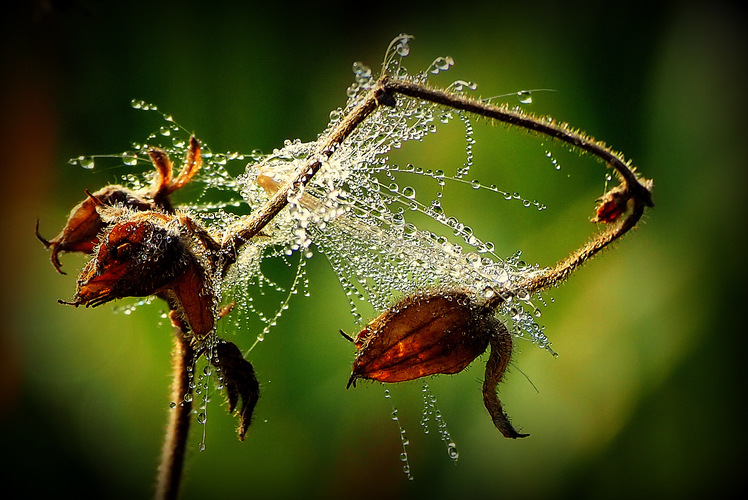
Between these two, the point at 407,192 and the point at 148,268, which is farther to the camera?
the point at 407,192

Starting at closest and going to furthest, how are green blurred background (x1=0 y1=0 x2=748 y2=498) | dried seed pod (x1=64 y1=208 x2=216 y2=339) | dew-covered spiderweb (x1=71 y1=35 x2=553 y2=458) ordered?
1. dried seed pod (x1=64 y1=208 x2=216 y2=339)
2. dew-covered spiderweb (x1=71 y1=35 x2=553 y2=458)
3. green blurred background (x1=0 y1=0 x2=748 y2=498)

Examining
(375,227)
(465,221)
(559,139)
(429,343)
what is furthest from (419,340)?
(465,221)

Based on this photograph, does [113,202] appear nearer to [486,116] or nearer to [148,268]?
[148,268]

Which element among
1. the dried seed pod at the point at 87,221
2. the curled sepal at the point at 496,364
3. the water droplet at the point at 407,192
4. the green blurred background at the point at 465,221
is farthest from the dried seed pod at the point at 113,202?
the green blurred background at the point at 465,221

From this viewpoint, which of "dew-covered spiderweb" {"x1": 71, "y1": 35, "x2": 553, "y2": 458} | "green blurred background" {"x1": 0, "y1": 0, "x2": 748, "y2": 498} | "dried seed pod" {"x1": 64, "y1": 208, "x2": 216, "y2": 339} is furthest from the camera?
"green blurred background" {"x1": 0, "y1": 0, "x2": 748, "y2": 498}

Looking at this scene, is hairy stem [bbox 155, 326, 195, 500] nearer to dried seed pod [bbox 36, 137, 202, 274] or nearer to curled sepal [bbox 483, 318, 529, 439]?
dried seed pod [bbox 36, 137, 202, 274]

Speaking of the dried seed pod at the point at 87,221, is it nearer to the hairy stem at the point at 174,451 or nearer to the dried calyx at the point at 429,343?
the hairy stem at the point at 174,451

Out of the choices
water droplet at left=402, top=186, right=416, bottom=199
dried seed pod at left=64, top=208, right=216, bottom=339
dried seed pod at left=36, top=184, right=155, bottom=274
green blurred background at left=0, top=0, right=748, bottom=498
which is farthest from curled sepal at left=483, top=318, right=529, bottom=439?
green blurred background at left=0, top=0, right=748, bottom=498
